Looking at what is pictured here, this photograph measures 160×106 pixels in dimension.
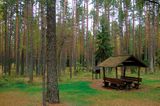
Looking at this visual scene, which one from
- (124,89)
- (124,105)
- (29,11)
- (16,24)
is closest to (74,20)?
(16,24)

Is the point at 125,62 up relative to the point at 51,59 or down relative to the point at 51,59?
down

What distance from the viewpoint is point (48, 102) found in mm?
17078

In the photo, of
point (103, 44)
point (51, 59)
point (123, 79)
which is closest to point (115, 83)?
point (123, 79)

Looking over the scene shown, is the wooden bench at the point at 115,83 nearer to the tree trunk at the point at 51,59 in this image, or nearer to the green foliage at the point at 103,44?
the tree trunk at the point at 51,59

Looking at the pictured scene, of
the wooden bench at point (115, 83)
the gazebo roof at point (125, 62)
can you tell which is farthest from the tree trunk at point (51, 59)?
the gazebo roof at point (125, 62)

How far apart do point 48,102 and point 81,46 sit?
5589cm

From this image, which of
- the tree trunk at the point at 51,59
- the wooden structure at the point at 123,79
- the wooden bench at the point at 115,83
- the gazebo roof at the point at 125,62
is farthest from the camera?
the gazebo roof at the point at 125,62

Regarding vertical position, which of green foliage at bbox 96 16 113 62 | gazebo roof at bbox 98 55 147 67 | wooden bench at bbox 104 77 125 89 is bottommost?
wooden bench at bbox 104 77 125 89

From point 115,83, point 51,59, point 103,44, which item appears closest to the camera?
point 51,59

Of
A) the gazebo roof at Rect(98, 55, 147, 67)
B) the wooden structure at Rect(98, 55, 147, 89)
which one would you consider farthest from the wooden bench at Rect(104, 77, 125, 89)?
the gazebo roof at Rect(98, 55, 147, 67)

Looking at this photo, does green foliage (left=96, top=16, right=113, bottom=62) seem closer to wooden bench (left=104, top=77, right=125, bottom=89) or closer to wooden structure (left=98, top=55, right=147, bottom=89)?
wooden structure (left=98, top=55, right=147, bottom=89)

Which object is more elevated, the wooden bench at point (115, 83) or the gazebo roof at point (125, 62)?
the gazebo roof at point (125, 62)

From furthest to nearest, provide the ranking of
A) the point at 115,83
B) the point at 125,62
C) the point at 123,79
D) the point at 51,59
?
the point at 125,62 → the point at 123,79 → the point at 115,83 → the point at 51,59

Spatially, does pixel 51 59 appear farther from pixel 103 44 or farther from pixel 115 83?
pixel 103 44
